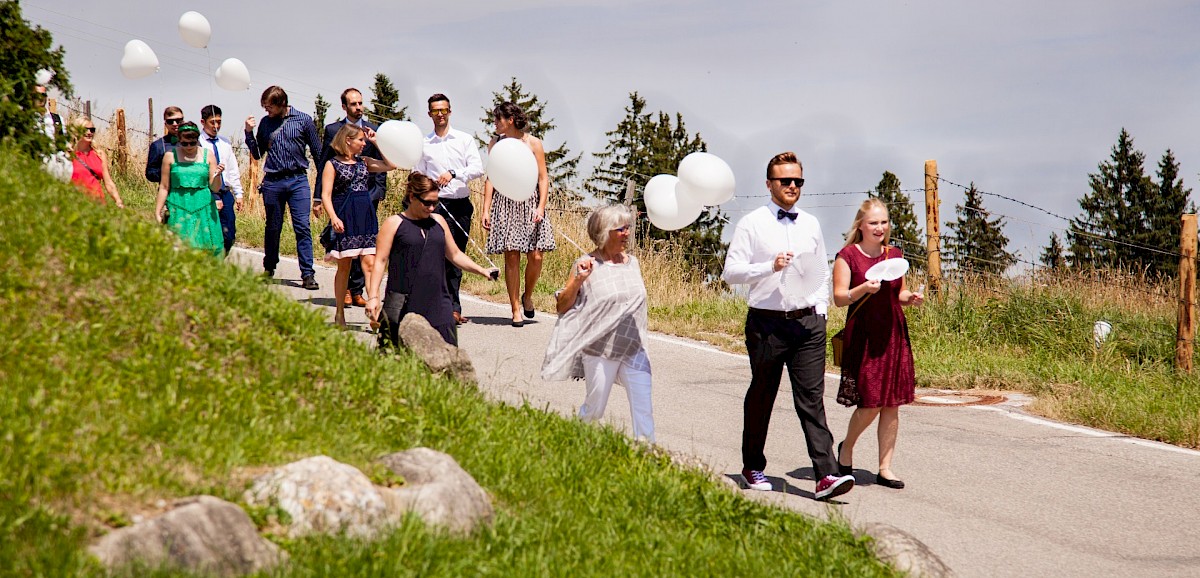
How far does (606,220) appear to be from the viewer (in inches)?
296

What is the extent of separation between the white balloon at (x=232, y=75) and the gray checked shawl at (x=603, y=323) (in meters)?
9.08

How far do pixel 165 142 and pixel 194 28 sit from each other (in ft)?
9.39

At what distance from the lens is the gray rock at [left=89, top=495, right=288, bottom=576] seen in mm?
4250

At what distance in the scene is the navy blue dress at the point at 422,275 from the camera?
8.23 meters

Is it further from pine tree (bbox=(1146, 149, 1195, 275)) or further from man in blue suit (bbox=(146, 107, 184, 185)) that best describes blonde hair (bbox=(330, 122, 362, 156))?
pine tree (bbox=(1146, 149, 1195, 275))

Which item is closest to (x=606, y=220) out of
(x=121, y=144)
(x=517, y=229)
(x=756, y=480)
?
(x=756, y=480)

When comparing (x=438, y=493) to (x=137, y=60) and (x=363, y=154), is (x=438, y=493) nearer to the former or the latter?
(x=363, y=154)

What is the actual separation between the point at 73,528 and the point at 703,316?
435 inches

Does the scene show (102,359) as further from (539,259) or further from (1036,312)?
(1036,312)

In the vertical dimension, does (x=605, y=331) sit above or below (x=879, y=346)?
above

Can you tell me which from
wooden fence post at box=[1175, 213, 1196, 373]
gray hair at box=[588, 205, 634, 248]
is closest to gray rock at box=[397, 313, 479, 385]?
gray hair at box=[588, 205, 634, 248]

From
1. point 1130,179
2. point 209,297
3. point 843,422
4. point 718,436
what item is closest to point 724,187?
point 718,436

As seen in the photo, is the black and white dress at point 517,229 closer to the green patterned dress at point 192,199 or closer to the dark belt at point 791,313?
the green patterned dress at point 192,199

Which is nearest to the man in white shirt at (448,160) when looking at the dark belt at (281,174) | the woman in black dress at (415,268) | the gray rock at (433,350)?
the dark belt at (281,174)
